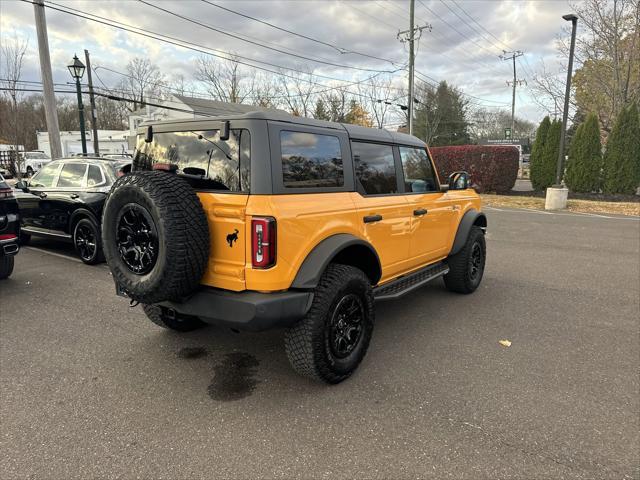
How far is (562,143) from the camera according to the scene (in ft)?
45.8

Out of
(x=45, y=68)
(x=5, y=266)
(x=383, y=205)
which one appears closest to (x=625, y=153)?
(x=383, y=205)

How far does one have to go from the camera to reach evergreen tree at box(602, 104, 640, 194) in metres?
16.1

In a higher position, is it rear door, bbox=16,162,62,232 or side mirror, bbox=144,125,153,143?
side mirror, bbox=144,125,153,143

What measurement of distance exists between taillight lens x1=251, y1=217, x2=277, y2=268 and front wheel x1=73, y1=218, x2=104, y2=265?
185 inches

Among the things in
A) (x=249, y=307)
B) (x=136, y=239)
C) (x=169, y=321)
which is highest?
(x=136, y=239)

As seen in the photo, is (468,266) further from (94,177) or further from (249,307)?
(94,177)

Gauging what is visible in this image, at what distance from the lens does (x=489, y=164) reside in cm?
1777

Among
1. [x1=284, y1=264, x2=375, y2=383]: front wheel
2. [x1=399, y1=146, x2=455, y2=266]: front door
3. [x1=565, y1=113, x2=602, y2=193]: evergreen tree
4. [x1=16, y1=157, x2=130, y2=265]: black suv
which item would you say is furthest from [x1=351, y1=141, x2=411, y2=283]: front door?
[x1=565, y1=113, x2=602, y2=193]: evergreen tree

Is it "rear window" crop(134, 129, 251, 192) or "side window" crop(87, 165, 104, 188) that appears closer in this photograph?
"rear window" crop(134, 129, 251, 192)

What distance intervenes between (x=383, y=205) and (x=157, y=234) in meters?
1.86

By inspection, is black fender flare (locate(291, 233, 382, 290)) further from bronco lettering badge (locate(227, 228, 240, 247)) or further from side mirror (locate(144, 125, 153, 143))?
side mirror (locate(144, 125, 153, 143))

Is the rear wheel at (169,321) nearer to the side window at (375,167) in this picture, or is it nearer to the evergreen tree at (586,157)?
the side window at (375,167)

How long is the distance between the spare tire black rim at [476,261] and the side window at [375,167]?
73.8 inches

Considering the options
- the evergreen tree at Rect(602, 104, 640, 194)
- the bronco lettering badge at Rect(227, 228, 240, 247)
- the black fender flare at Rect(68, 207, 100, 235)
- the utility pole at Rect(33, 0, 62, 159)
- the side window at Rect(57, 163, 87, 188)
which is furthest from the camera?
the evergreen tree at Rect(602, 104, 640, 194)
